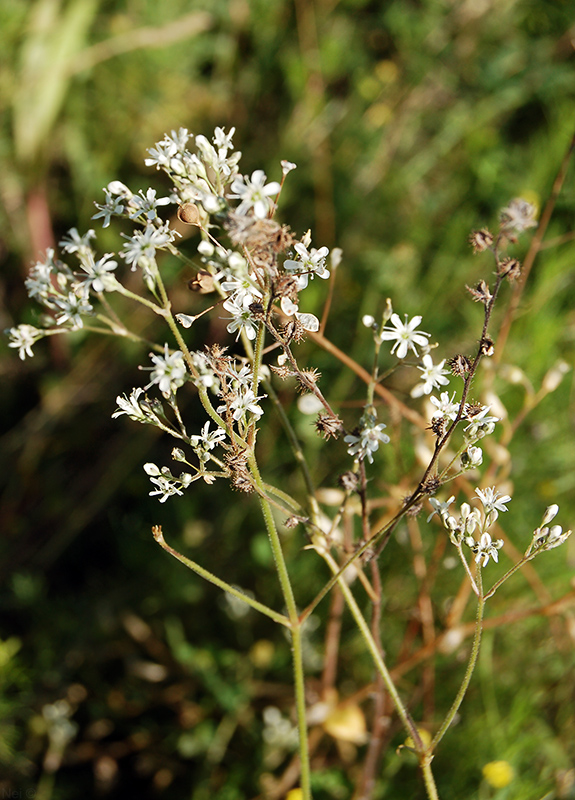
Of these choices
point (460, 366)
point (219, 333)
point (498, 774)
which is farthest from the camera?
point (219, 333)

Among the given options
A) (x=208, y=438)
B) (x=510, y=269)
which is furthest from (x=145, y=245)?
(x=510, y=269)

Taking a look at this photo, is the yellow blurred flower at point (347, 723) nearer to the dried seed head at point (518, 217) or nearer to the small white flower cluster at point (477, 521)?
the small white flower cluster at point (477, 521)

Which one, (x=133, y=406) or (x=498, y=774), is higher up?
(x=133, y=406)

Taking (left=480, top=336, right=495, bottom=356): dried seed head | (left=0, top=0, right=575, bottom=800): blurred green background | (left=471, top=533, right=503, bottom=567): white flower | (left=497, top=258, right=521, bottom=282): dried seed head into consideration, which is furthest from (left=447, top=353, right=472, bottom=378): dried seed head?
(left=0, top=0, right=575, bottom=800): blurred green background

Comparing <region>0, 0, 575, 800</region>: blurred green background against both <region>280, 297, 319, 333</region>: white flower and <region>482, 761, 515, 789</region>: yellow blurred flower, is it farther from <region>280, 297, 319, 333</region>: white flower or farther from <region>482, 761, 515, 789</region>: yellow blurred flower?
<region>280, 297, 319, 333</region>: white flower

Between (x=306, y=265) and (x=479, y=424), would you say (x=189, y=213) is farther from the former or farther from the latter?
(x=479, y=424)

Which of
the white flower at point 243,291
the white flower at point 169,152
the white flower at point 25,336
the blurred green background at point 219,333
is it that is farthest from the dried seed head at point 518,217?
the blurred green background at point 219,333

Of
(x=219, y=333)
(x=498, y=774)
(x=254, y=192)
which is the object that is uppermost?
(x=219, y=333)
